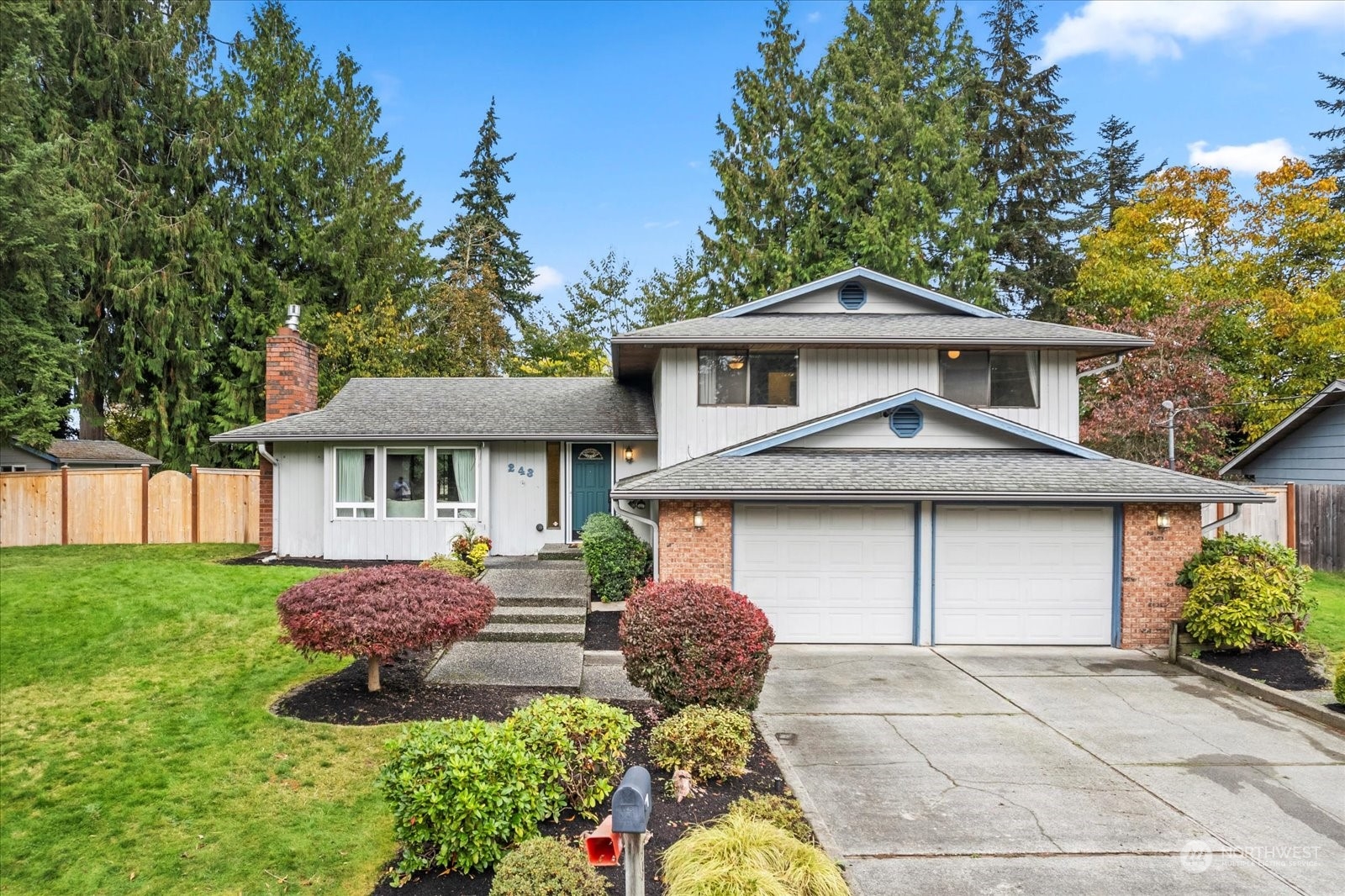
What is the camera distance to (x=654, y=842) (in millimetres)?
4188

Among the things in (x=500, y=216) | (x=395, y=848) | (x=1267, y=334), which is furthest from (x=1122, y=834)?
(x=500, y=216)

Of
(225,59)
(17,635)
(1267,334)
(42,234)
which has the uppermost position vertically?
(225,59)

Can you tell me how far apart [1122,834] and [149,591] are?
452 inches

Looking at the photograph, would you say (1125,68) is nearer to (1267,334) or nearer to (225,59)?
(1267,334)

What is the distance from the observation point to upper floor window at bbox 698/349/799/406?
12.4 metres

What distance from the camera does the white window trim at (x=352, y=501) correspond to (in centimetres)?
1372

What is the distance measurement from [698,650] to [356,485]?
10.4 m

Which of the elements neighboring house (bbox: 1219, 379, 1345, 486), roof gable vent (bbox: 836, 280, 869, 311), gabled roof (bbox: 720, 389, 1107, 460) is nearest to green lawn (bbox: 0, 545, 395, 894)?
gabled roof (bbox: 720, 389, 1107, 460)

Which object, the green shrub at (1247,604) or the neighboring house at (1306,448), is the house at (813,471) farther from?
the neighboring house at (1306,448)

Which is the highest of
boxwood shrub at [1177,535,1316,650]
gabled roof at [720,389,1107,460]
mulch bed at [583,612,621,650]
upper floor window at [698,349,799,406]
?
upper floor window at [698,349,799,406]

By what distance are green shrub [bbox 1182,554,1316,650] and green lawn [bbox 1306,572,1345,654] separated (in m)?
0.80

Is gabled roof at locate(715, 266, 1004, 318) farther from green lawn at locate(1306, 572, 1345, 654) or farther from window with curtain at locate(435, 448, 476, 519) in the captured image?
green lawn at locate(1306, 572, 1345, 654)

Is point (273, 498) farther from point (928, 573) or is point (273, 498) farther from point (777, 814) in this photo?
point (777, 814)

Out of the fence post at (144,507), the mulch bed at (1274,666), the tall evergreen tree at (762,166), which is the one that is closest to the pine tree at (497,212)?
the tall evergreen tree at (762,166)
